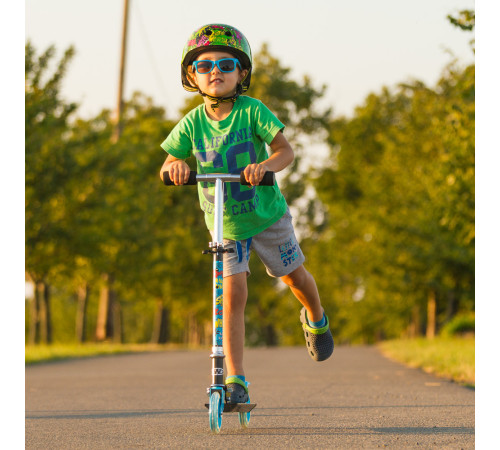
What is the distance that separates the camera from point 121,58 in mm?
27656

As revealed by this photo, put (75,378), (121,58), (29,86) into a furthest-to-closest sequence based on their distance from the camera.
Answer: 1. (121,58)
2. (29,86)
3. (75,378)

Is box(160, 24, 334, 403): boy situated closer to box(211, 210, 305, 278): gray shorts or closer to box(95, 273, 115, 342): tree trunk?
box(211, 210, 305, 278): gray shorts

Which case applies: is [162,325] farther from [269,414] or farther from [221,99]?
[221,99]

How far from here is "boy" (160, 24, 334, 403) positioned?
4887mm

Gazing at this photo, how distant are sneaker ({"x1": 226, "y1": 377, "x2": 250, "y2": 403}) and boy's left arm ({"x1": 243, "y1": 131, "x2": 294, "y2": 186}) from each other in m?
1.11

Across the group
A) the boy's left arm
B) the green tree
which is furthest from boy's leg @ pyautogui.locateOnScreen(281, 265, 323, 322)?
the green tree

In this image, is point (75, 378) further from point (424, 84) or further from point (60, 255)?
point (60, 255)

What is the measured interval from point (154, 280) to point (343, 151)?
12.2 m

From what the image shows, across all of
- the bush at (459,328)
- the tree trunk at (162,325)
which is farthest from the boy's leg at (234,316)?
the tree trunk at (162,325)

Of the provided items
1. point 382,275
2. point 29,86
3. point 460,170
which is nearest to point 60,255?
point 29,86

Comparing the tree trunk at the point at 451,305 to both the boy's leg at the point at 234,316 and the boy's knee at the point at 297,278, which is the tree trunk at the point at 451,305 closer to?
the boy's knee at the point at 297,278

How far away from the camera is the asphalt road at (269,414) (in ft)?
14.4

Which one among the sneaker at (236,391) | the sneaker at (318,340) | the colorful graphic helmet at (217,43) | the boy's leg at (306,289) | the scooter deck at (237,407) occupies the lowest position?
the scooter deck at (237,407)

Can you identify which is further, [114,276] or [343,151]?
[343,151]
